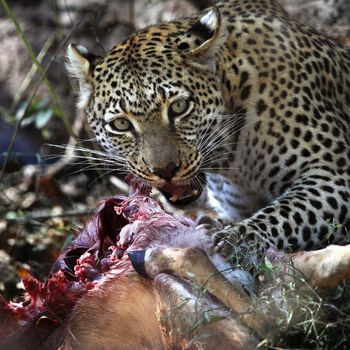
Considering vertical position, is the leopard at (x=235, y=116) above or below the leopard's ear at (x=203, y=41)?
below

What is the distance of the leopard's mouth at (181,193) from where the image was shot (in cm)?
666

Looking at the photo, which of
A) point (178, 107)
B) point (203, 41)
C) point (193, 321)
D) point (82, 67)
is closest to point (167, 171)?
point (178, 107)

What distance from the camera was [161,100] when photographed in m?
6.46

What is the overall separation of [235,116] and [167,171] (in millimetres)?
828

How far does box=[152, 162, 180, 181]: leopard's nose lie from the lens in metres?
6.29

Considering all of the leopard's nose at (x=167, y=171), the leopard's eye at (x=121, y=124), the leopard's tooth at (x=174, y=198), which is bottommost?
the leopard's tooth at (x=174, y=198)

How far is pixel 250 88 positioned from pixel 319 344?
116 inches

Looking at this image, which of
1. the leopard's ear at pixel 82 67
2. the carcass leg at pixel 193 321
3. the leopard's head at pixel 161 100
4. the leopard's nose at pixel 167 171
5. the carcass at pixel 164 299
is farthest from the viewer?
the leopard's ear at pixel 82 67

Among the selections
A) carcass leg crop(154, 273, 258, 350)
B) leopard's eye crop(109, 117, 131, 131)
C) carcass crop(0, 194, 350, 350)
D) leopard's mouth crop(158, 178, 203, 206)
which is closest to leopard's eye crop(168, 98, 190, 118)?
leopard's eye crop(109, 117, 131, 131)

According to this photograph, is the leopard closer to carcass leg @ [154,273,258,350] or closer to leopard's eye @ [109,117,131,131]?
leopard's eye @ [109,117,131,131]

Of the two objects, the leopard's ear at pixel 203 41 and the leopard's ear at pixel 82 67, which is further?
the leopard's ear at pixel 82 67

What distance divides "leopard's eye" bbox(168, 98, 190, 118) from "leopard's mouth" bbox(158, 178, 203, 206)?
0.49 metres

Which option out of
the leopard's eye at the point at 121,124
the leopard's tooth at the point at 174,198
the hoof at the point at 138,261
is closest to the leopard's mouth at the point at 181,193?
the leopard's tooth at the point at 174,198

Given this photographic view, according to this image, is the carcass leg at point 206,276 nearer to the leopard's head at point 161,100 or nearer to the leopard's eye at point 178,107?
the leopard's head at point 161,100
